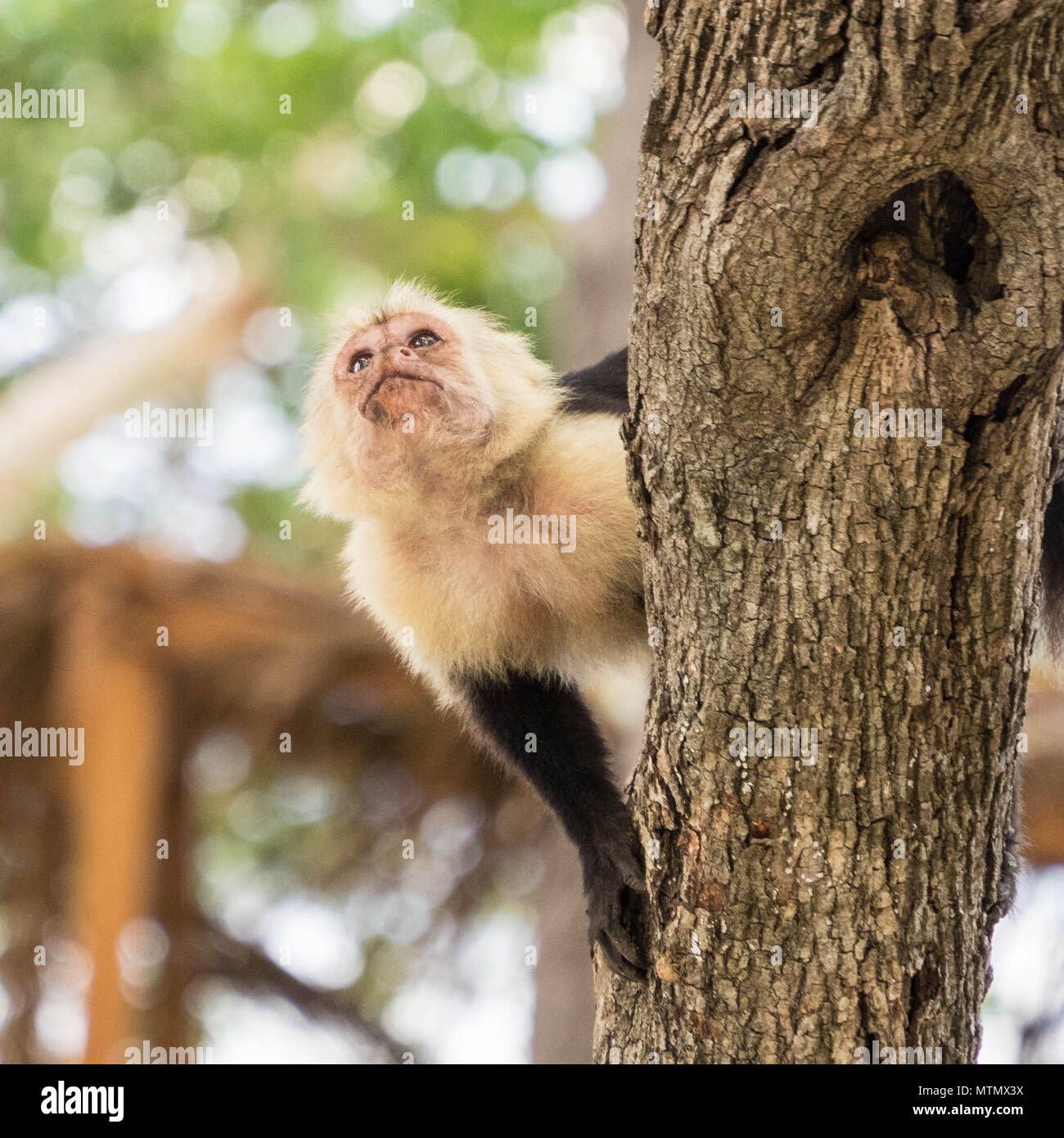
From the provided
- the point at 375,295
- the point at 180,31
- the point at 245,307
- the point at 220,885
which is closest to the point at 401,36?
the point at 180,31

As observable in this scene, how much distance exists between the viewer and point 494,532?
13.0ft

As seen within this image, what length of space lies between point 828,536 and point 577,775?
1.52 meters

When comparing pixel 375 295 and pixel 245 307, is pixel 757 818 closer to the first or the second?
pixel 375 295

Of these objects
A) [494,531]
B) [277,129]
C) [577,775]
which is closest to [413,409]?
[494,531]

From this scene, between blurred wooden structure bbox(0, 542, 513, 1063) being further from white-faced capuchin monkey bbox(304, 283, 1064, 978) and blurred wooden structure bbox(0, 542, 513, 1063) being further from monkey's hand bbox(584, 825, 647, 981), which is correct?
monkey's hand bbox(584, 825, 647, 981)

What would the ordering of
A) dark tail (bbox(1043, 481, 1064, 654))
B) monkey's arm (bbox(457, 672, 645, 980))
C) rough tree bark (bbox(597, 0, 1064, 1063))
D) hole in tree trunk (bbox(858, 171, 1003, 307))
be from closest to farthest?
rough tree bark (bbox(597, 0, 1064, 1063)), hole in tree trunk (bbox(858, 171, 1003, 307)), monkey's arm (bbox(457, 672, 645, 980)), dark tail (bbox(1043, 481, 1064, 654))

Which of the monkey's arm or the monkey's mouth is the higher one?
the monkey's mouth

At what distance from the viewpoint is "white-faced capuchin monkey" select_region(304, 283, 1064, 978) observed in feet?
12.7

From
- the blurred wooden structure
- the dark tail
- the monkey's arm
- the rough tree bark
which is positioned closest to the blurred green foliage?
the blurred wooden structure

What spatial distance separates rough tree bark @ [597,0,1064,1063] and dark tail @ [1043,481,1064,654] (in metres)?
0.91

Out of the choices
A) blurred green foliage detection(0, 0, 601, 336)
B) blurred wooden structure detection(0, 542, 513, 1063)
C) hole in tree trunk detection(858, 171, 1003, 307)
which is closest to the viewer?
hole in tree trunk detection(858, 171, 1003, 307)

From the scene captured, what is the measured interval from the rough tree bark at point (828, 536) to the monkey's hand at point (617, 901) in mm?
202

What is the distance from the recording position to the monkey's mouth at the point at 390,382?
12.9 feet

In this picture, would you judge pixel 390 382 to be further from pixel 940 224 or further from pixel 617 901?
pixel 940 224
